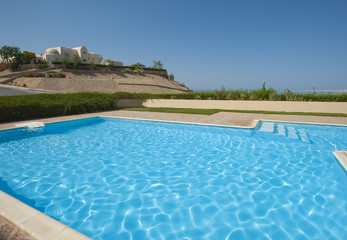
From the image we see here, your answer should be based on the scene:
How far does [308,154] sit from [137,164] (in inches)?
218

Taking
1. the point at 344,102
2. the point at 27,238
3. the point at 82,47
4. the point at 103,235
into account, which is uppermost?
the point at 82,47

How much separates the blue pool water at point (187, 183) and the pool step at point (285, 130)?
0.13m

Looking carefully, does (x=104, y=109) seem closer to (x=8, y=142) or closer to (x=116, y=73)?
(x=8, y=142)

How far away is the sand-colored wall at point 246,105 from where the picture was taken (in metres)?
12.8

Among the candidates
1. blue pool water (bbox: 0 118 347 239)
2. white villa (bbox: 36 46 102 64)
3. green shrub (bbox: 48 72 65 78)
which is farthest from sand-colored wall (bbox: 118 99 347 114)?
white villa (bbox: 36 46 102 64)

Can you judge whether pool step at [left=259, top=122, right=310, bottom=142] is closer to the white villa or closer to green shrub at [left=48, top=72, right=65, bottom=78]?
green shrub at [left=48, top=72, right=65, bottom=78]

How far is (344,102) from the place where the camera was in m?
12.4

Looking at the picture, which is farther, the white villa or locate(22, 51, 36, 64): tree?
the white villa

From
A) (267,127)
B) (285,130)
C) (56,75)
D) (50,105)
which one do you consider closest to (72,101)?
(50,105)

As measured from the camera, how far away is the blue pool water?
3.12 m

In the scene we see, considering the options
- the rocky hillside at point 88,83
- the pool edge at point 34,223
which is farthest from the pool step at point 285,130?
the rocky hillside at point 88,83

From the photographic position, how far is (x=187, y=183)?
14.8 feet

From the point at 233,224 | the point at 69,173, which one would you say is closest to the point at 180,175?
the point at 233,224

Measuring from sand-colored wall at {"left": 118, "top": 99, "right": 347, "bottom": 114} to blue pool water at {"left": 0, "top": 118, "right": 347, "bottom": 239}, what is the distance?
18.0 ft
